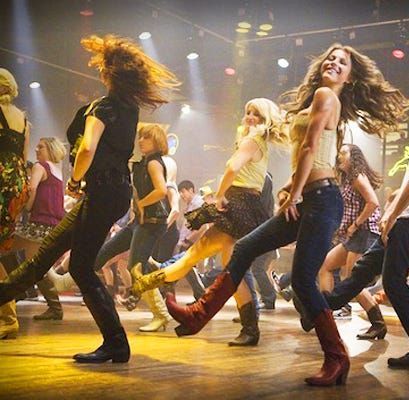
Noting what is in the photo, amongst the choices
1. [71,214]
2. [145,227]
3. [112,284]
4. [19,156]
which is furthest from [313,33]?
[71,214]

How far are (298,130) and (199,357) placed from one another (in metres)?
1.21

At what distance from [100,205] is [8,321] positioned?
1113 millimetres

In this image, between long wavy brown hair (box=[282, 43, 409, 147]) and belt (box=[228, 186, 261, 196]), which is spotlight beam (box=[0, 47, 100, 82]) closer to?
belt (box=[228, 186, 261, 196])

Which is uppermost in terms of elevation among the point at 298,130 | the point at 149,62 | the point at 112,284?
the point at 149,62

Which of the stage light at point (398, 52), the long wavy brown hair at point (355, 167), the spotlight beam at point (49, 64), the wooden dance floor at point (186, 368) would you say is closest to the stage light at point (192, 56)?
the spotlight beam at point (49, 64)

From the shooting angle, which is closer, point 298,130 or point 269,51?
point 298,130

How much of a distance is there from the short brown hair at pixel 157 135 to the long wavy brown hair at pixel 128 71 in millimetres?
1376

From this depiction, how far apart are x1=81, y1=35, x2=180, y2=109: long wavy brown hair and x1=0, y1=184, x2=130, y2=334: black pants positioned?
0.44 metres

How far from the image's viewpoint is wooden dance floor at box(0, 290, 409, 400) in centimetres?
255

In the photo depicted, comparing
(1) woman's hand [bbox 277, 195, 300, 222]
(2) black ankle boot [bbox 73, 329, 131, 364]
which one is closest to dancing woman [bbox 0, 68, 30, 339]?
(2) black ankle boot [bbox 73, 329, 131, 364]

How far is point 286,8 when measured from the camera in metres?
8.43

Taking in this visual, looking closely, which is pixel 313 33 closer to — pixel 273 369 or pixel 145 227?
pixel 145 227

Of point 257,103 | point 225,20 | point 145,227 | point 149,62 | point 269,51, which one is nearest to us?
point 149,62

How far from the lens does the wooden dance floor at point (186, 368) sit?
2547 mm
